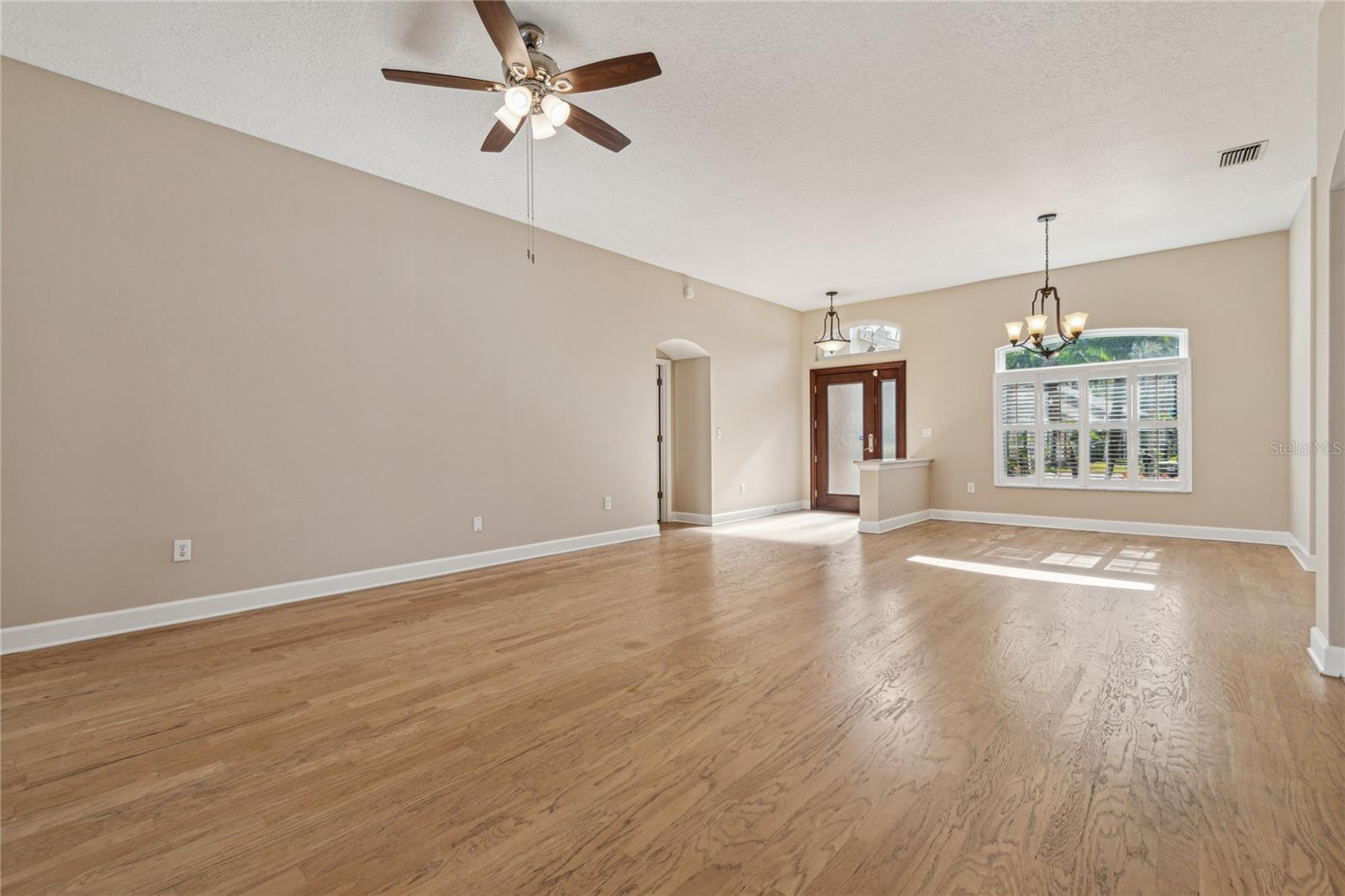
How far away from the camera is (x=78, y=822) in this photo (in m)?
1.70

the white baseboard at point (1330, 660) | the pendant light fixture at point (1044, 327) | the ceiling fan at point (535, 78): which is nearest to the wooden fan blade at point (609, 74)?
the ceiling fan at point (535, 78)

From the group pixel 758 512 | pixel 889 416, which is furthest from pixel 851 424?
pixel 758 512

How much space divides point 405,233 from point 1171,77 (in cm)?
496

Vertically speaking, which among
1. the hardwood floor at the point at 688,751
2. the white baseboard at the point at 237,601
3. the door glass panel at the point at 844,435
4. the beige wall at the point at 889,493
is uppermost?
the door glass panel at the point at 844,435

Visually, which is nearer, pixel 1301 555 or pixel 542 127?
pixel 542 127

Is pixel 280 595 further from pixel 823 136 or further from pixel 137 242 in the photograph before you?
pixel 823 136

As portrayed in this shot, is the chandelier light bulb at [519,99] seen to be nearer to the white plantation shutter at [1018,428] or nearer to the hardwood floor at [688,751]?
the hardwood floor at [688,751]

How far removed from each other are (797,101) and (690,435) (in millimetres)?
4750

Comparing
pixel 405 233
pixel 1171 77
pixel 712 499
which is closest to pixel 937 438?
pixel 712 499

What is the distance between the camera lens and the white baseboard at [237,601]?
3.14 m

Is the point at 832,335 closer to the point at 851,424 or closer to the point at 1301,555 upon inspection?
the point at 851,424

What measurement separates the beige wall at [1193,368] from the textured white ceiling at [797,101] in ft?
2.41

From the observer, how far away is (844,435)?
8805mm

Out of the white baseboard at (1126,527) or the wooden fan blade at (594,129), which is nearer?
the wooden fan blade at (594,129)
